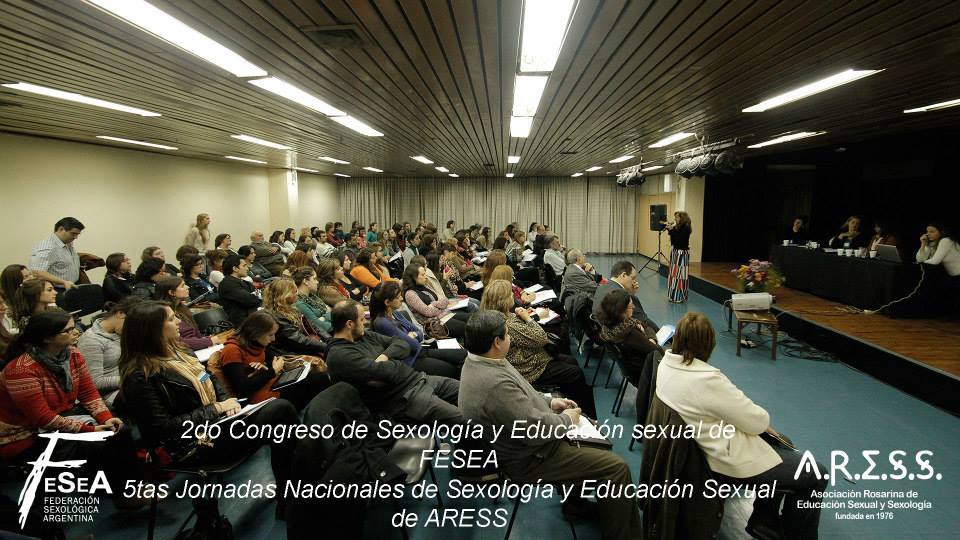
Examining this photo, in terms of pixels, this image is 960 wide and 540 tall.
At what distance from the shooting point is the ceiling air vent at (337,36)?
7.30 feet

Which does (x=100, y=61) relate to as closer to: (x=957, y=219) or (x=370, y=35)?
(x=370, y=35)

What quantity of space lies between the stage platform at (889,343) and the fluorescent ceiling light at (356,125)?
19.5 ft

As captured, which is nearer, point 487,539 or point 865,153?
point 487,539

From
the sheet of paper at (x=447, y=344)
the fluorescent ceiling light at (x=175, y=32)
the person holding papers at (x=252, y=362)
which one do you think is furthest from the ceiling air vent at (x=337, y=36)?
the sheet of paper at (x=447, y=344)

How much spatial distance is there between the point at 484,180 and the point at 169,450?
14.8 metres

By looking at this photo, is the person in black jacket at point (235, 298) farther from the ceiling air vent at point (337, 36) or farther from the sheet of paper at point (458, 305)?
the ceiling air vent at point (337, 36)

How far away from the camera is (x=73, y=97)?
3621 mm

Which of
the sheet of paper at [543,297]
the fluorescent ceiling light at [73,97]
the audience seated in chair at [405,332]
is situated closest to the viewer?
the fluorescent ceiling light at [73,97]

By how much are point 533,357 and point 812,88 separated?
9.98ft

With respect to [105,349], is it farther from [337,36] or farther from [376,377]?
[337,36]

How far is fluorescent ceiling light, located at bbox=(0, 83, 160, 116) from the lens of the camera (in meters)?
3.26

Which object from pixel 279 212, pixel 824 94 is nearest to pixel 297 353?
pixel 824 94

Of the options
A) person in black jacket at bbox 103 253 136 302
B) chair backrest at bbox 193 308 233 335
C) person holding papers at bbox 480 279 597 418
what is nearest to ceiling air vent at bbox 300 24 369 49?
person holding papers at bbox 480 279 597 418

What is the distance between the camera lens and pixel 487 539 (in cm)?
251
